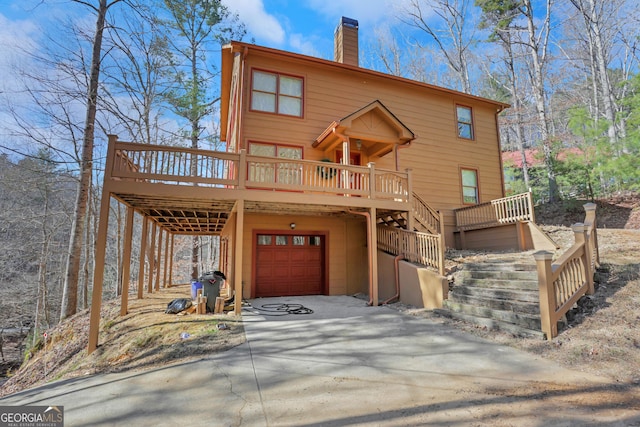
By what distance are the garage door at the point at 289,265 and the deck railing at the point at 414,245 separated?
2.29m

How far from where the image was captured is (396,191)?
9.12 meters

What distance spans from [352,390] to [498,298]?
419 cm

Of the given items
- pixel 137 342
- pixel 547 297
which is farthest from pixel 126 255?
pixel 547 297

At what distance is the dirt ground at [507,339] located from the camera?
3.82 metres

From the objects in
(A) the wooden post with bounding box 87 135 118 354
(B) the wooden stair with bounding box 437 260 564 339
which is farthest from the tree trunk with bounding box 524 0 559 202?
(A) the wooden post with bounding box 87 135 118 354

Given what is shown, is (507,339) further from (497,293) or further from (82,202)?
(82,202)

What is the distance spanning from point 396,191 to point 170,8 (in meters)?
13.8

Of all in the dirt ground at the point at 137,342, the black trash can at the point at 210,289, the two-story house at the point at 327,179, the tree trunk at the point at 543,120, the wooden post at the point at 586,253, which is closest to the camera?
the dirt ground at the point at 137,342

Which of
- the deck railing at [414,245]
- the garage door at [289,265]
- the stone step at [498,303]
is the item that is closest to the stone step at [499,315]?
the stone step at [498,303]

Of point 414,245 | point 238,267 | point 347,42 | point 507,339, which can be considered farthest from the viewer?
point 347,42

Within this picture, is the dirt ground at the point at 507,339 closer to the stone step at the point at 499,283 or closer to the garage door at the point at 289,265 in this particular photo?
the stone step at the point at 499,283

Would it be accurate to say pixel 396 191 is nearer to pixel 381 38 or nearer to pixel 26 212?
pixel 26 212

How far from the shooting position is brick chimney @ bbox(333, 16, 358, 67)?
12.4m

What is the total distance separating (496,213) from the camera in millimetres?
11273
